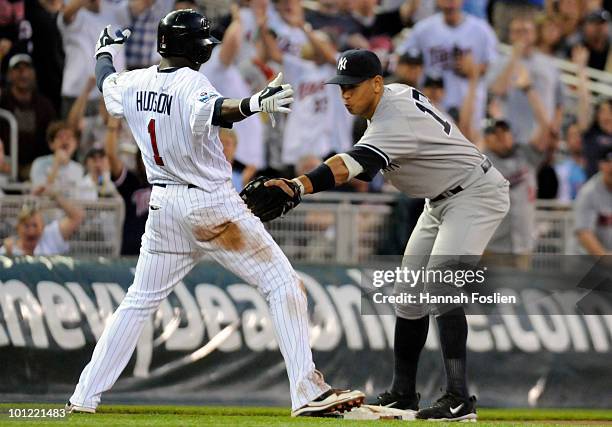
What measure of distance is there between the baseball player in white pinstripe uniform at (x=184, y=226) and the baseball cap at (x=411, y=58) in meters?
5.57

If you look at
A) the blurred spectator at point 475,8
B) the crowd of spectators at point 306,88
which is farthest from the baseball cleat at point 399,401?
the blurred spectator at point 475,8

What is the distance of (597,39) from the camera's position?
1505 centimetres

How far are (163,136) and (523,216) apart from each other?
5907mm

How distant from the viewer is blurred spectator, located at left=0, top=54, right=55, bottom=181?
37.4 feet

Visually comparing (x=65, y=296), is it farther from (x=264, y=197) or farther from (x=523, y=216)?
(x=523, y=216)

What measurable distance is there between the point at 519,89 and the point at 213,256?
747 centimetres

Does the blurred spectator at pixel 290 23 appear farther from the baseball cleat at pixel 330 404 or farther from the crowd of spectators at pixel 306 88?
the baseball cleat at pixel 330 404

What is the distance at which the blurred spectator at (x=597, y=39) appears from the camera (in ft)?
48.8

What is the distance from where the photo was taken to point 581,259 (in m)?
10.1

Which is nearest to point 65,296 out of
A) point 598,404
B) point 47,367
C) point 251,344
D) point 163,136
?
point 47,367

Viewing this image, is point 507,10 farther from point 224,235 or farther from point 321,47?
point 224,235

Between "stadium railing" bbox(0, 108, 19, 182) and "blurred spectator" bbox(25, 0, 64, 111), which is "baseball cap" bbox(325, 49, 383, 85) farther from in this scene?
"blurred spectator" bbox(25, 0, 64, 111)

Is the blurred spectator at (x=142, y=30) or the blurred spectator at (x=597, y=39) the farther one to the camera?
the blurred spectator at (x=597, y=39)

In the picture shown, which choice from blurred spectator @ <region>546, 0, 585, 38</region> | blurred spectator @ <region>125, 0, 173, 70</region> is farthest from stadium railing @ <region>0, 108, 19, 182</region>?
blurred spectator @ <region>546, 0, 585, 38</region>
